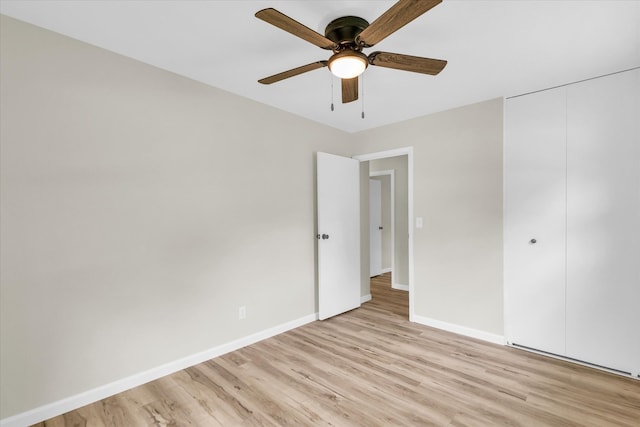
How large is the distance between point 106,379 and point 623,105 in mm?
4401

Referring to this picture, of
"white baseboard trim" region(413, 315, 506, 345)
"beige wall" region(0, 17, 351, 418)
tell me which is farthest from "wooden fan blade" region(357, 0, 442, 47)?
"white baseboard trim" region(413, 315, 506, 345)

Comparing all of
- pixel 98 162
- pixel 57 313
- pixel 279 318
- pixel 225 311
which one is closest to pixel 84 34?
pixel 98 162

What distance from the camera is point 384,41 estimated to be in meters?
2.02

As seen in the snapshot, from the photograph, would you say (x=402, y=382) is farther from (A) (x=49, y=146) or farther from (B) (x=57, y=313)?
(A) (x=49, y=146)

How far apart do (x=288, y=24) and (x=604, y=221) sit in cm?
283

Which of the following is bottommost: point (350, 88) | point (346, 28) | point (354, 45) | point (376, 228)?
point (376, 228)

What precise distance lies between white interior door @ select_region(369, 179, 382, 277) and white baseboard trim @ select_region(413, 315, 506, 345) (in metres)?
2.50

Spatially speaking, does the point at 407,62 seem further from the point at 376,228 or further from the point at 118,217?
the point at 376,228

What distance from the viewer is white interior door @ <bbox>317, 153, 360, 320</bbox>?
358 cm

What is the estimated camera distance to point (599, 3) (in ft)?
5.38

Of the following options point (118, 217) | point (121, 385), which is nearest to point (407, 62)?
point (118, 217)

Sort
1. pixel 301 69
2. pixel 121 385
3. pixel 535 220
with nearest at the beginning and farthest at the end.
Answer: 1. pixel 301 69
2. pixel 121 385
3. pixel 535 220

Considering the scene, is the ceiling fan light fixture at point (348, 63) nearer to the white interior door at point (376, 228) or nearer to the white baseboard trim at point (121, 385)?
the white baseboard trim at point (121, 385)

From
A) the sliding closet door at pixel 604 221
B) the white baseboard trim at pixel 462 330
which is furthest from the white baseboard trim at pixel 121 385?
the sliding closet door at pixel 604 221
